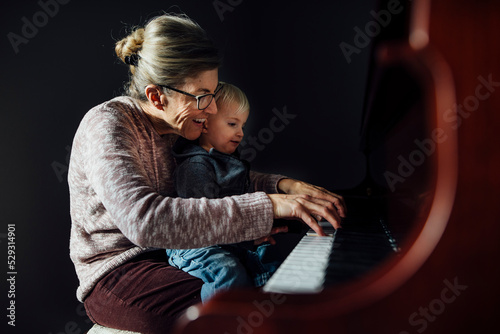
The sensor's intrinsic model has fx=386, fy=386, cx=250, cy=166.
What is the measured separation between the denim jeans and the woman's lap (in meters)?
0.04

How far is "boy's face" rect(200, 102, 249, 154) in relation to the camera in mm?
1770

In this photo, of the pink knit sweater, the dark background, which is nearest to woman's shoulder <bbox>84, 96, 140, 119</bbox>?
the pink knit sweater

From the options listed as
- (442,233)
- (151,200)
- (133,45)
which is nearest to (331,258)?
(442,233)

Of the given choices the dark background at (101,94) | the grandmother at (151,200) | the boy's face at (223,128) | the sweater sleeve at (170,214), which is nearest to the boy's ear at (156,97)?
the grandmother at (151,200)

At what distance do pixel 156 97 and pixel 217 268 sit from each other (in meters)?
0.66

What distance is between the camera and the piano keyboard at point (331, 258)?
22.5 inches

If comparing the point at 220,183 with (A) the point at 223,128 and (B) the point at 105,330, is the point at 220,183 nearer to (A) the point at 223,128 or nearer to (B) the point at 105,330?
(A) the point at 223,128

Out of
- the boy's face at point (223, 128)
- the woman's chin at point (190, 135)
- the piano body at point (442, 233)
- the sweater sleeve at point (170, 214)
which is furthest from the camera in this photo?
the boy's face at point (223, 128)

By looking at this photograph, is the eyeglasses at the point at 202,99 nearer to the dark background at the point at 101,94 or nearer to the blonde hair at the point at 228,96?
the blonde hair at the point at 228,96

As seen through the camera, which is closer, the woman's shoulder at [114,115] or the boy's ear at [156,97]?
the woman's shoulder at [114,115]

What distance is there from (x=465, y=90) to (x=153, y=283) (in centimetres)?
98

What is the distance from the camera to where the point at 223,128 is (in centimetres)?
177

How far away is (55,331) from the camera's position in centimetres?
278

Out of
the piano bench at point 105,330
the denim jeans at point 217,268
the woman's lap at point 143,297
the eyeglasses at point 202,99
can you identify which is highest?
the eyeglasses at point 202,99
